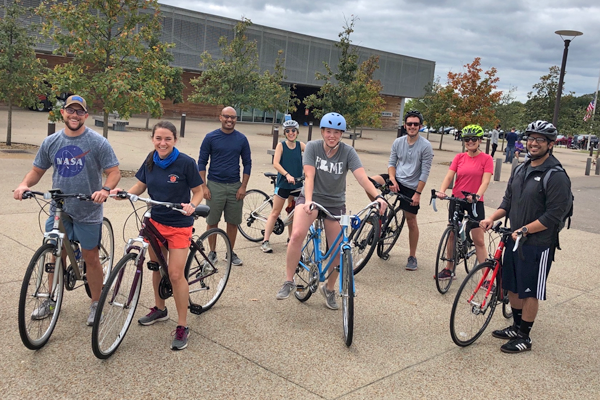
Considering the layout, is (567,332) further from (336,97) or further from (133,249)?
(336,97)

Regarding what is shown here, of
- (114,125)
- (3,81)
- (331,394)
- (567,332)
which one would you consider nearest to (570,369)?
(567,332)

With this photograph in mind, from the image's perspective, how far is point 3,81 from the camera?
15227 millimetres

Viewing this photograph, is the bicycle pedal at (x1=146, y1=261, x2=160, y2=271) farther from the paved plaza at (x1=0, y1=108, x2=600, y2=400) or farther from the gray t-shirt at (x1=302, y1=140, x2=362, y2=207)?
the gray t-shirt at (x1=302, y1=140, x2=362, y2=207)

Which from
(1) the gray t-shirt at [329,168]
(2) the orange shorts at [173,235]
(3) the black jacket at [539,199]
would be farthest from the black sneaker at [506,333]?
(2) the orange shorts at [173,235]

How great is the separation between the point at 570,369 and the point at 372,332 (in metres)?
1.64

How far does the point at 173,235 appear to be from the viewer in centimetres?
446

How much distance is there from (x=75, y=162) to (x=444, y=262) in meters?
4.26

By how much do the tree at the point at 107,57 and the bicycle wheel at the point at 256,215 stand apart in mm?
5530

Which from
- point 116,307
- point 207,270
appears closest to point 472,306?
point 207,270

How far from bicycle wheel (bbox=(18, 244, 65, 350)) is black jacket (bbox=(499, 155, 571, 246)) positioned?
3774 millimetres

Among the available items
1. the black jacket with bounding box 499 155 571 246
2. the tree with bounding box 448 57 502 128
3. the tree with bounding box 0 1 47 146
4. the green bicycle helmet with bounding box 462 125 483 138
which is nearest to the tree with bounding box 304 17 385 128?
the tree with bounding box 448 57 502 128

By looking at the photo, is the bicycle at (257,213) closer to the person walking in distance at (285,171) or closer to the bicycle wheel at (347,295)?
the person walking in distance at (285,171)

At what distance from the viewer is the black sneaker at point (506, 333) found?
16.6ft

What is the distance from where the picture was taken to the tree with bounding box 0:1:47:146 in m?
15.2
